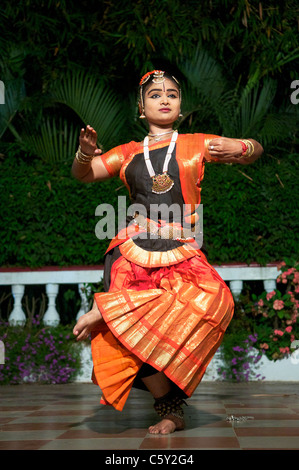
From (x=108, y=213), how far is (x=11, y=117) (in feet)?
5.81

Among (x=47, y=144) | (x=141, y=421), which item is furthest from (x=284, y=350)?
(x=47, y=144)

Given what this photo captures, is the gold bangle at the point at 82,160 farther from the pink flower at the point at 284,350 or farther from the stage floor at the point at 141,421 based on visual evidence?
the pink flower at the point at 284,350

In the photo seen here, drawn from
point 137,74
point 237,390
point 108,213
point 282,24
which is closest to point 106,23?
point 137,74

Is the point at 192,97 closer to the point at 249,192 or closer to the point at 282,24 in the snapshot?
the point at 282,24

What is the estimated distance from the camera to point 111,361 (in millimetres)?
3146

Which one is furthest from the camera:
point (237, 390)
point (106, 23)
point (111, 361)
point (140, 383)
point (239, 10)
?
point (106, 23)

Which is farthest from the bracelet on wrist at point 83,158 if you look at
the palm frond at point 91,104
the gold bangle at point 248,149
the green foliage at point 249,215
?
the palm frond at point 91,104

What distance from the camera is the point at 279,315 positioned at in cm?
596

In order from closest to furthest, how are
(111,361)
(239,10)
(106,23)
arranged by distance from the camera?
1. (111,361)
2. (239,10)
3. (106,23)

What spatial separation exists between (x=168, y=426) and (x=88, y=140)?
145 cm

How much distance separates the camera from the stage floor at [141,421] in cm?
285

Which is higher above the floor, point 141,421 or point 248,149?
point 248,149

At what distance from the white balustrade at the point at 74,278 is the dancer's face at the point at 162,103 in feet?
9.70

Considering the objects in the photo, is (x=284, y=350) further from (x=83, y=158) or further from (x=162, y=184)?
(x=83, y=158)
